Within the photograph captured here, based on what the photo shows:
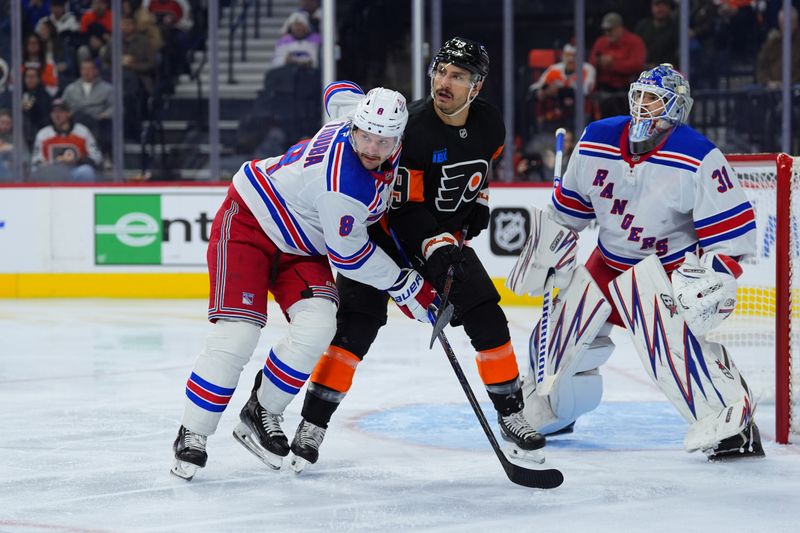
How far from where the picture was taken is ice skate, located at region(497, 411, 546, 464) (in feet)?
9.70

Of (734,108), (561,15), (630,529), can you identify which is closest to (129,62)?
(561,15)

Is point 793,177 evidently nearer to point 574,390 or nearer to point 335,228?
point 574,390

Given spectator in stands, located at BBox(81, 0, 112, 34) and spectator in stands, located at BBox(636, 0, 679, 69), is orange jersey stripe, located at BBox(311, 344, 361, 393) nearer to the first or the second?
spectator in stands, located at BBox(636, 0, 679, 69)

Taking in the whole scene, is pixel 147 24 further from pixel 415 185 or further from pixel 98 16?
pixel 415 185

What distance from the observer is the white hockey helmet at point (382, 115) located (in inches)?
106

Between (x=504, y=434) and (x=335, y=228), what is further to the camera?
(x=504, y=434)

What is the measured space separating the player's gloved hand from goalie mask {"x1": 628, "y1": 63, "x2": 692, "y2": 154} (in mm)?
645

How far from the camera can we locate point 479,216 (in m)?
3.14

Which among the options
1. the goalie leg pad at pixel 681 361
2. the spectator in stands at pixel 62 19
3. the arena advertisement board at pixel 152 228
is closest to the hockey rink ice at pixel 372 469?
the goalie leg pad at pixel 681 361

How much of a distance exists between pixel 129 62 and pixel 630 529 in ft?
19.0

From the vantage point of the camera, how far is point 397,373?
14.9ft

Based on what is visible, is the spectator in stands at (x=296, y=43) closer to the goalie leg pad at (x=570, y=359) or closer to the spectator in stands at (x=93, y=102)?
the spectator in stands at (x=93, y=102)

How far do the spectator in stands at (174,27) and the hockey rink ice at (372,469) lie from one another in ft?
11.1

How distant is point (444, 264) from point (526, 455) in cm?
50
